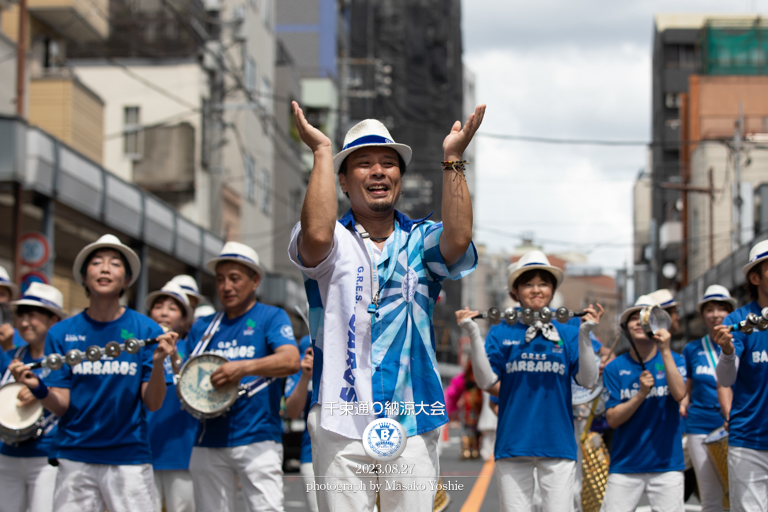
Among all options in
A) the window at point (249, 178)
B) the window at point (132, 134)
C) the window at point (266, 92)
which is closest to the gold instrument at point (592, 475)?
the window at point (132, 134)

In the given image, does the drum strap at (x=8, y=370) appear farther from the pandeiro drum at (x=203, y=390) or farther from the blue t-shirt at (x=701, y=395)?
the blue t-shirt at (x=701, y=395)

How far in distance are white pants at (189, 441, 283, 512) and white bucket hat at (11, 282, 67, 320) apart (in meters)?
1.98

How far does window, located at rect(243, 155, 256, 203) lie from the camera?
41.9m

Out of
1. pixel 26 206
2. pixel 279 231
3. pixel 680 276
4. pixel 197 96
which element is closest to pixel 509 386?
pixel 26 206

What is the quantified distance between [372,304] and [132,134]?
31977 millimetres

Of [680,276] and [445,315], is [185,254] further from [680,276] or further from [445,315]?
[445,315]

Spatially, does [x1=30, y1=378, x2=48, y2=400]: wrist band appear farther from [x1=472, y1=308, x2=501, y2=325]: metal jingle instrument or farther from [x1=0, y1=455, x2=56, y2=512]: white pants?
[x1=472, y1=308, x2=501, y2=325]: metal jingle instrument

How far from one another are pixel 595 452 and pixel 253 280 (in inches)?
139

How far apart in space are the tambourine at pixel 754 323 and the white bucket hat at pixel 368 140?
10.1 ft

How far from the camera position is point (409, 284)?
14.6 ft

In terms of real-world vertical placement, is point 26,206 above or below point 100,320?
above

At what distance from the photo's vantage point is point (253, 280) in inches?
315

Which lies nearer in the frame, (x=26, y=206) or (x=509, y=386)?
(x=509, y=386)

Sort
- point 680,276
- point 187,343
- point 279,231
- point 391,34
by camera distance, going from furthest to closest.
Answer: point 391,34, point 680,276, point 279,231, point 187,343
